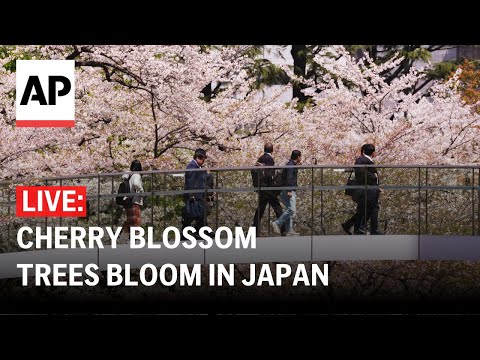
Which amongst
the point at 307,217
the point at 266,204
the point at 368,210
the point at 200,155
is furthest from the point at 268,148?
the point at 368,210

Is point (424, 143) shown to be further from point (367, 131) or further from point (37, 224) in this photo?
point (37, 224)

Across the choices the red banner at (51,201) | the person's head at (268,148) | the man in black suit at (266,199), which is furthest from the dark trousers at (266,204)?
the red banner at (51,201)

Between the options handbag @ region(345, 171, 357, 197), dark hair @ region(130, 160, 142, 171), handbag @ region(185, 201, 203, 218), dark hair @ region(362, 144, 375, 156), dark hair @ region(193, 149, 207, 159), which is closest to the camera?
handbag @ region(185, 201, 203, 218)

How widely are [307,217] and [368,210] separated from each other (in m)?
0.65

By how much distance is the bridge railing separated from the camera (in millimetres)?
10508

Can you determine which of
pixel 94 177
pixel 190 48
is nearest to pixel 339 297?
pixel 94 177

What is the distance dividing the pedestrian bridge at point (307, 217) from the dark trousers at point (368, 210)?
0.07 m

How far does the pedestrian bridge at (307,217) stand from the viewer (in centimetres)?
1055

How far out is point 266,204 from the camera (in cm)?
1080

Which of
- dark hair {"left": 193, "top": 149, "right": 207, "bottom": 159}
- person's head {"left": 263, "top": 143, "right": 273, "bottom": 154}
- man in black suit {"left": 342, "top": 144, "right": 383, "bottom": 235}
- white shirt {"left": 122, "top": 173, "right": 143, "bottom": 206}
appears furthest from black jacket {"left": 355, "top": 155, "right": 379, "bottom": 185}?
white shirt {"left": 122, "top": 173, "right": 143, "bottom": 206}

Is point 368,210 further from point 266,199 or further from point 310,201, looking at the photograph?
point 266,199

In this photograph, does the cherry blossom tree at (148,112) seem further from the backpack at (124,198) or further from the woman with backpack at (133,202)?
the backpack at (124,198)

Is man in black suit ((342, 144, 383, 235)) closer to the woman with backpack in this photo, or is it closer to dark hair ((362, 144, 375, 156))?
dark hair ((362, 144, 375, 156))

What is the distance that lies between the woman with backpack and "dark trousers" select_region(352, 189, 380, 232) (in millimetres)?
2147
